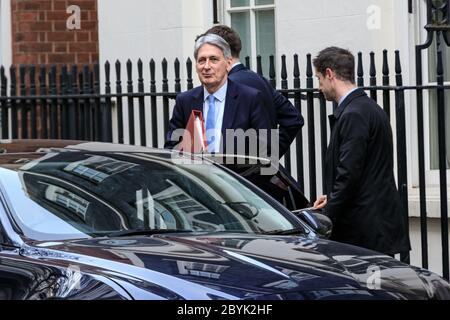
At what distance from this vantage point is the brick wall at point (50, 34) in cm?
1180

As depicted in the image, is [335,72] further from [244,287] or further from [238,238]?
[244,287]

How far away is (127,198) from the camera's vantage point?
535cm

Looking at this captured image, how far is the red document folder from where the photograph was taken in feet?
22.6

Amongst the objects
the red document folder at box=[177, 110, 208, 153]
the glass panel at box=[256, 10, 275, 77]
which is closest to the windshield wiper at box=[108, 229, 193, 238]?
the red document folder at box=[177, 110, 208, 153]

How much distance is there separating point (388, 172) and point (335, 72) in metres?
0.68

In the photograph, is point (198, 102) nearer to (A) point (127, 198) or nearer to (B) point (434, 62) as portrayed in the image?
(A) point (127, 198)

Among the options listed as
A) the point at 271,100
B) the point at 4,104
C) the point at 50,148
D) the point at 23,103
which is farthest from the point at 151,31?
the point at 50,148

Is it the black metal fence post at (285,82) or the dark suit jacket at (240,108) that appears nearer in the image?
the dark suit jacket at (240,108)

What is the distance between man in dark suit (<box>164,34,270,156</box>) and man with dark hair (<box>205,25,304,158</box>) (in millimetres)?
165

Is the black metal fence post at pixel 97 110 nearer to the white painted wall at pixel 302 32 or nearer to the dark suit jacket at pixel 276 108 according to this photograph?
the white painted wall at pixel 302 32

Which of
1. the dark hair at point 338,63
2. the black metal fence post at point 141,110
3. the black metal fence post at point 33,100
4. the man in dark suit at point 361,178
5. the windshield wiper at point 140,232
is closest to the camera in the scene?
the windshield wiper at point 140,232

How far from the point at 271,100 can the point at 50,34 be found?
527cm

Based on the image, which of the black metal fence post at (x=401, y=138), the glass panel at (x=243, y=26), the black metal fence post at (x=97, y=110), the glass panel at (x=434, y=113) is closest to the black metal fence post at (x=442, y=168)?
the black metal fence post at (x=401, y=138)

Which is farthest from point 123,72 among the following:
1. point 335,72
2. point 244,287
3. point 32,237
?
point 244,287
